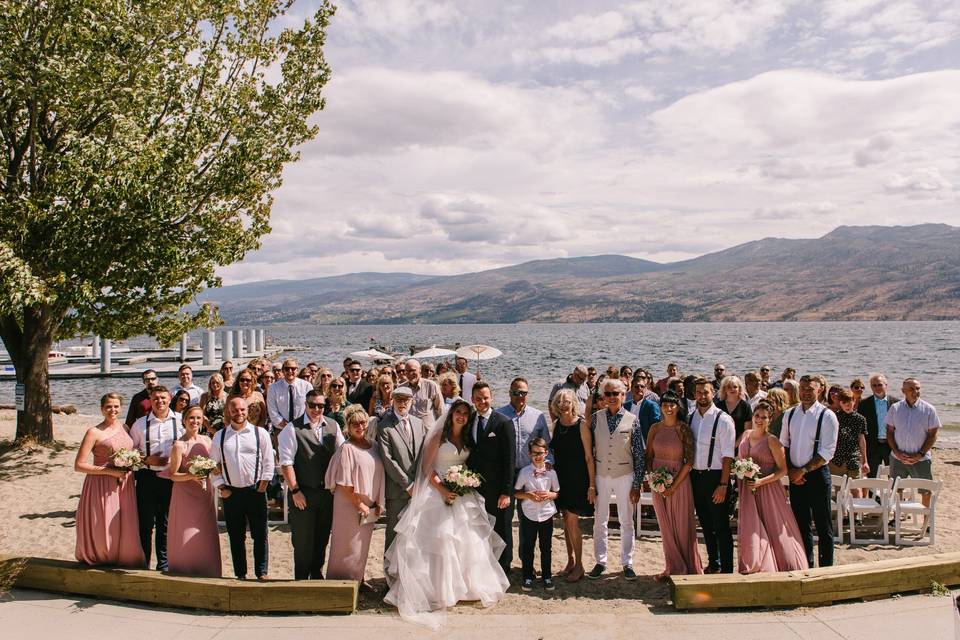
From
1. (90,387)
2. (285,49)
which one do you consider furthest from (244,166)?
(90,387)

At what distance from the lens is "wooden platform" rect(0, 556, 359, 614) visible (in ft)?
18.5

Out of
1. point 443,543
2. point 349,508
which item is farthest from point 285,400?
point 443,543

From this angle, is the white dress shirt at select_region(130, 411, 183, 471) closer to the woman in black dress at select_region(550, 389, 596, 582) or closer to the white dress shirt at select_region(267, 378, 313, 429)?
the white dress shirt at select_region(267, 378, 313, 429)

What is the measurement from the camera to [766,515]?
636cm

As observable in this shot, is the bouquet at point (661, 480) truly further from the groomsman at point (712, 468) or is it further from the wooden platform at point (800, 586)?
the wooden platform at point (800, 586)

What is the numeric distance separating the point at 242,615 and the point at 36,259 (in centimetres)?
870

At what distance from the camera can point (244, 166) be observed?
12711mm

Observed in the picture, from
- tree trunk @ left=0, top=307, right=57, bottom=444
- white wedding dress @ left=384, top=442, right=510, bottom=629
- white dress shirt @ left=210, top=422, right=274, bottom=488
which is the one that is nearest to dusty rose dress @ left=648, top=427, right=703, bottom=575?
white wedding dress @ left=384, top=442, right=510, bottom=629

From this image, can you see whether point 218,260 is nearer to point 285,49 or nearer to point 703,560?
point 285,49

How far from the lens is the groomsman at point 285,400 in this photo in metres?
10.3

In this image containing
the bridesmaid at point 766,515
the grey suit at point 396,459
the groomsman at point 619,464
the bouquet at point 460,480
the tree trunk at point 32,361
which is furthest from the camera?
the tree trunk at point 32,361

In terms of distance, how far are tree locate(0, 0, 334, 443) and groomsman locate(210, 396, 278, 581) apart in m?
6.03

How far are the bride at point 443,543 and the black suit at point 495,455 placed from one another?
0.15m

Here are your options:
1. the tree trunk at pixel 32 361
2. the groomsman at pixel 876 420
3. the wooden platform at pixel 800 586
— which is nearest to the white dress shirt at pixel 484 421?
the wooden platform at pixel 800 586
